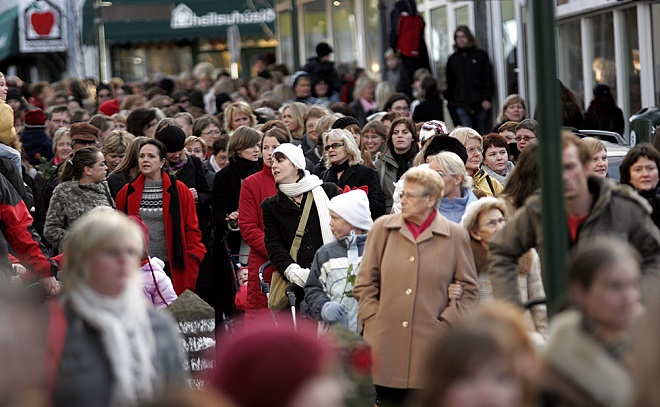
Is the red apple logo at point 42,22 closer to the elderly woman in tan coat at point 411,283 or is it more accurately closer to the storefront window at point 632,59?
the storefront window at point 632,59

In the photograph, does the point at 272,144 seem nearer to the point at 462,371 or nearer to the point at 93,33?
the point at 462,371

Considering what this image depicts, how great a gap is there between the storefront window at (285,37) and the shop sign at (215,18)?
0.38m

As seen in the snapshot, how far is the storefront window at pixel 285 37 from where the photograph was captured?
128ft

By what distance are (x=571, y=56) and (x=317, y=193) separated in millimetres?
11619

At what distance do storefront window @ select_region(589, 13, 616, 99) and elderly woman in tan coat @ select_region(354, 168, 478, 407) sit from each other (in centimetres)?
1183

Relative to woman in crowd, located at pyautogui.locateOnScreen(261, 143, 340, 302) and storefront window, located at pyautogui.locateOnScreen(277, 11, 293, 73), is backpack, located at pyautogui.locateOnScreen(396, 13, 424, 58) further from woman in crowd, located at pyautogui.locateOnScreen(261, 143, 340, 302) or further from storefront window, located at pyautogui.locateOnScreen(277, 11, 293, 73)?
storefront window, located at pyautogui.locateOnScreen(277, 11, 293, 73)

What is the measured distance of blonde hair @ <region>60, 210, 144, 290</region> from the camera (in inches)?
219

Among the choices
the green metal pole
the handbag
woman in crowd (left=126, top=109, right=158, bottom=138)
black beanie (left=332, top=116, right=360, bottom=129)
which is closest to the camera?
the green metal pole

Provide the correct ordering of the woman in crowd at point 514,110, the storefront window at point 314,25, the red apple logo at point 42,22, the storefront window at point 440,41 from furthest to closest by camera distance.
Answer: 1. the red apple logo at point 42,22
2. the storefront window at point 314,25
3. the storefront window at point 440,41
4. the woman in crowd at point 514,110

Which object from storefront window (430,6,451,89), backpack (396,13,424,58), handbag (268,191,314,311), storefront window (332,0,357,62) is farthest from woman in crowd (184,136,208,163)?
storefront window (332,0,357,62)

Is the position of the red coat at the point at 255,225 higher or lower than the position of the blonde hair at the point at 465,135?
lower

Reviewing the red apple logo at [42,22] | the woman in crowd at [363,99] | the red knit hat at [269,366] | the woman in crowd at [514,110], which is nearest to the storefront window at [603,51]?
the woman in crowd at [363,99]

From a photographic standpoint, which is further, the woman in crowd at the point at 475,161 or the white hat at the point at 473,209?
the woman in crowd at the point at 475,161

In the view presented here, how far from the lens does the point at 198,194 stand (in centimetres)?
1413
